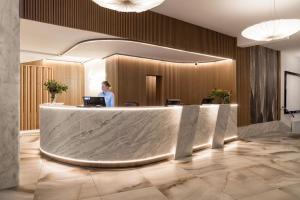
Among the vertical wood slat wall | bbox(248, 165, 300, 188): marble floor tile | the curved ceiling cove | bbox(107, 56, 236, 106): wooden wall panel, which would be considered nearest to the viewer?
bbox(248, 165, 300, 188): marble floor tile

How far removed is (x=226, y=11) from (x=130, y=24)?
2588 millimetres

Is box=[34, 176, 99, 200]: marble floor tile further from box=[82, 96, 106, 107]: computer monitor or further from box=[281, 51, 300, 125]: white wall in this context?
box=[281, 51, 300, 125]: white wall

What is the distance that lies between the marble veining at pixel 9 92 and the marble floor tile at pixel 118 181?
138 cm

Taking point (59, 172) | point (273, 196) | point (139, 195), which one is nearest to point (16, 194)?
point (59, 172)

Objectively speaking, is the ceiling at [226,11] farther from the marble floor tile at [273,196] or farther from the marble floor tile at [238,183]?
the marble floor tile at [273,196]

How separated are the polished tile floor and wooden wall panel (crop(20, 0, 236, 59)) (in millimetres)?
3120

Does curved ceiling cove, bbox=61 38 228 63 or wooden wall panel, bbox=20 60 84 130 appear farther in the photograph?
wooden wall panel, bbox=20 60 84 130

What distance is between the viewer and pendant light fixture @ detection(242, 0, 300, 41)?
439 cm

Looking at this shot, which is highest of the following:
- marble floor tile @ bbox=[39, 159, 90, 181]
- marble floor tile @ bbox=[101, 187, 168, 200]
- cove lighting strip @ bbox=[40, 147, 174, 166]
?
cove lighting strip @ bbox=[40, 147, 174, 166]

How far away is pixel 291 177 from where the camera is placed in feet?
13.4

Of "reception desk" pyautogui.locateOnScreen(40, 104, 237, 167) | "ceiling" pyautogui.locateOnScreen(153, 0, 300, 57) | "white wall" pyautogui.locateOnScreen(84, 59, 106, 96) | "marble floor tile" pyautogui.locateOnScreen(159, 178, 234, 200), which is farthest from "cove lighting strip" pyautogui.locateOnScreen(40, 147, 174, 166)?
"white wall" pyautogui.locateOnScreen(84, 59, 106, 96)

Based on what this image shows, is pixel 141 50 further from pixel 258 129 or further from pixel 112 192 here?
pixel 258 129

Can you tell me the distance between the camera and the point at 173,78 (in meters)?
9.42

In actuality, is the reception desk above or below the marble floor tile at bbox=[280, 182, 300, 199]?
above
